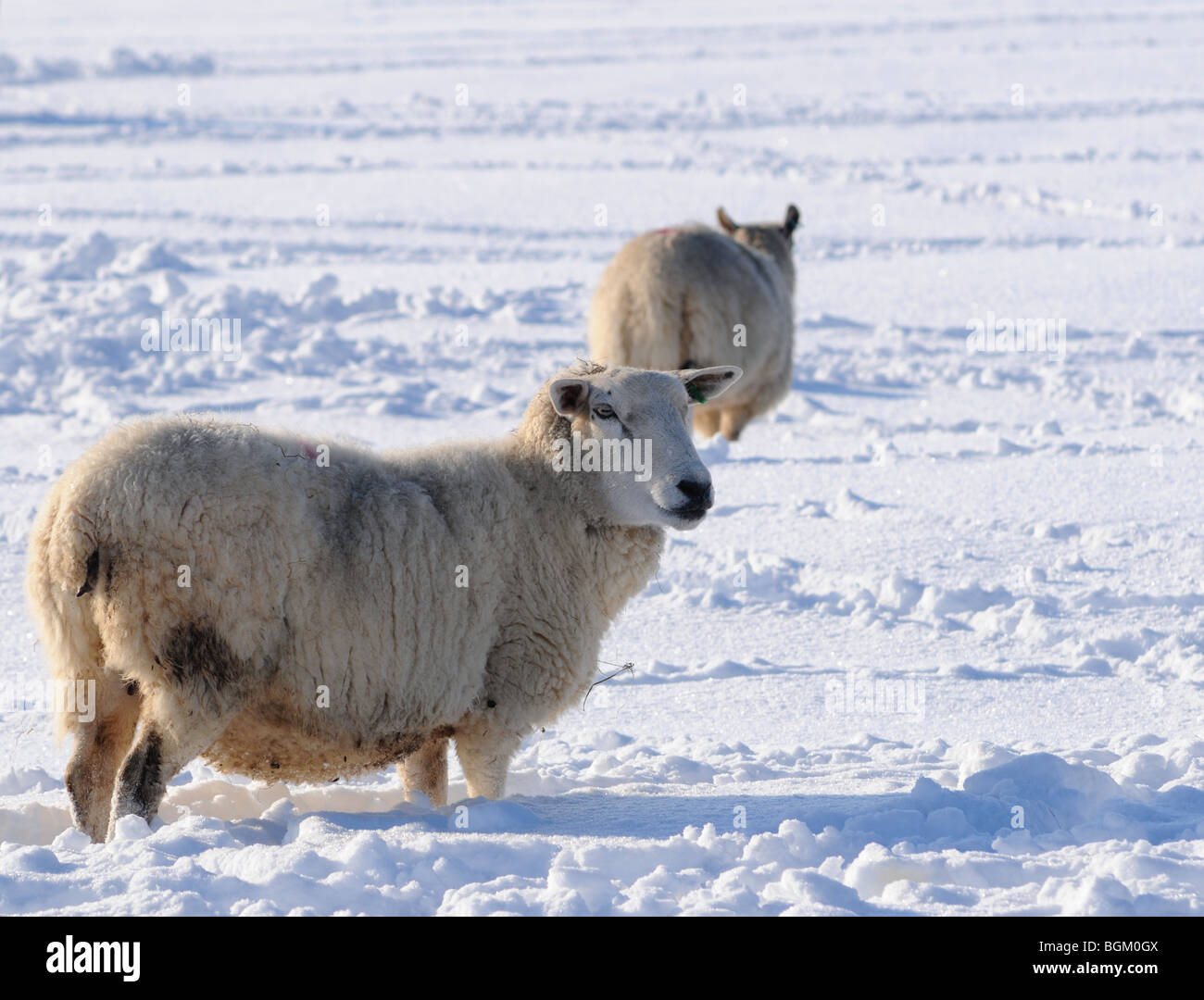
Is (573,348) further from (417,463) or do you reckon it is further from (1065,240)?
(417,463)

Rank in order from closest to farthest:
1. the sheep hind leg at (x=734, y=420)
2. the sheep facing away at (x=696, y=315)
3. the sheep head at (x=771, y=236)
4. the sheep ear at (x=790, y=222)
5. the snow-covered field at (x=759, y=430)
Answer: the snow-covered field at (x=759, y=430) < the sheep facing away at (x=696, y=315) < the sheep hind leg at (x=734, y=420) < the sheep head at (x=771, y=236) < the sheep ear at (x=790, y=222)

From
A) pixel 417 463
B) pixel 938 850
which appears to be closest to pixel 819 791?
pixel 938 850

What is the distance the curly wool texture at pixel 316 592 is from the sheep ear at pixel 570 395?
9cm

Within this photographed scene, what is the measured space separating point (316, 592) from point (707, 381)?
1.62 metres

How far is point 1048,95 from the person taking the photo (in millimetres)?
24109

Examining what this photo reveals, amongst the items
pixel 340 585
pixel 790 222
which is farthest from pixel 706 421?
pixel 340 585

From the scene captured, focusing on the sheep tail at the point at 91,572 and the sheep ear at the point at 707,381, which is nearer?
the sheep tail at the point at 91,572

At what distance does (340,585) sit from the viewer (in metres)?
4.10

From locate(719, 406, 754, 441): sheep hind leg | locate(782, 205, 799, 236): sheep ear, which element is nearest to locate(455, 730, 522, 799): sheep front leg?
locate(719, 406, 754, 441): sheep hind leg

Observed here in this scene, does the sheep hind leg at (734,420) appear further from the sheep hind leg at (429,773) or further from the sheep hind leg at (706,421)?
the sheep hind leg at (429,773)

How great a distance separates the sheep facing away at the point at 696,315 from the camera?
933 centimetres

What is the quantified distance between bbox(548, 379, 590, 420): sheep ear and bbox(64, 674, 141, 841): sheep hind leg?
A: 146 cm

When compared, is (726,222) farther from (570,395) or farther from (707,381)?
(570,395)

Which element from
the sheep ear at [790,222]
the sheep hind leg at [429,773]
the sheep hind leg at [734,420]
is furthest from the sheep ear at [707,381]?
the sheep ear at [790,222]
